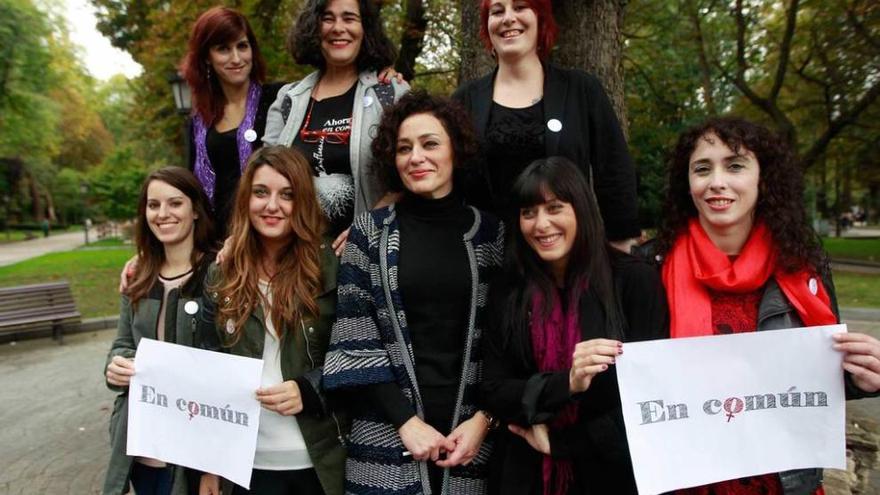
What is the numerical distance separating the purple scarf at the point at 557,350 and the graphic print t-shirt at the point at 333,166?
1119mm

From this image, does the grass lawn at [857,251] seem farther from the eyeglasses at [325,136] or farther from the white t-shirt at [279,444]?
the white t-shirt at [279,444]

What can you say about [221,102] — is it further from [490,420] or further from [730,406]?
[730,406]

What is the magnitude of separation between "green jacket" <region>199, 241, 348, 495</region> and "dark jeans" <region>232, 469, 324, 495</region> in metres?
0.07

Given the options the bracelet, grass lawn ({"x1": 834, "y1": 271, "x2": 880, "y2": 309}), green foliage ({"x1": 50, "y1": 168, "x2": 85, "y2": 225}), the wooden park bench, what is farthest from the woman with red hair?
green foliage ({"x1": 50, "y1": 168, "x2": 85, "y2": 225})

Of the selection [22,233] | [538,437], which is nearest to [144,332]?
[538,437]

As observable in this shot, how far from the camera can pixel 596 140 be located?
2.74 meters

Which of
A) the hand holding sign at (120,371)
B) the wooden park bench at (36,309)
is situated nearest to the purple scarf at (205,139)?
the hand holding sign at (120,371)

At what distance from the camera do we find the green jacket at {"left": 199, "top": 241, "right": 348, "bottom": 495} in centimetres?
246

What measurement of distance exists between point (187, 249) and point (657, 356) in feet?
6.97

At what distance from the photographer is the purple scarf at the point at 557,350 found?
2.19 metres

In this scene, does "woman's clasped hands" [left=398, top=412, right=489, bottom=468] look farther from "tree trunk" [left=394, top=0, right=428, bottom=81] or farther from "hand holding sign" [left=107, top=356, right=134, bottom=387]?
"tree trunk" [left=394, top=0, right=428, bottom=81]

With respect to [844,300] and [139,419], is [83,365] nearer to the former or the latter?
[139,419]

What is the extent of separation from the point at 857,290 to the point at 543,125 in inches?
540

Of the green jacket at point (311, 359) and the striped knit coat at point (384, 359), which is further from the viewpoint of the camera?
the green jacket at point (311, 359)
